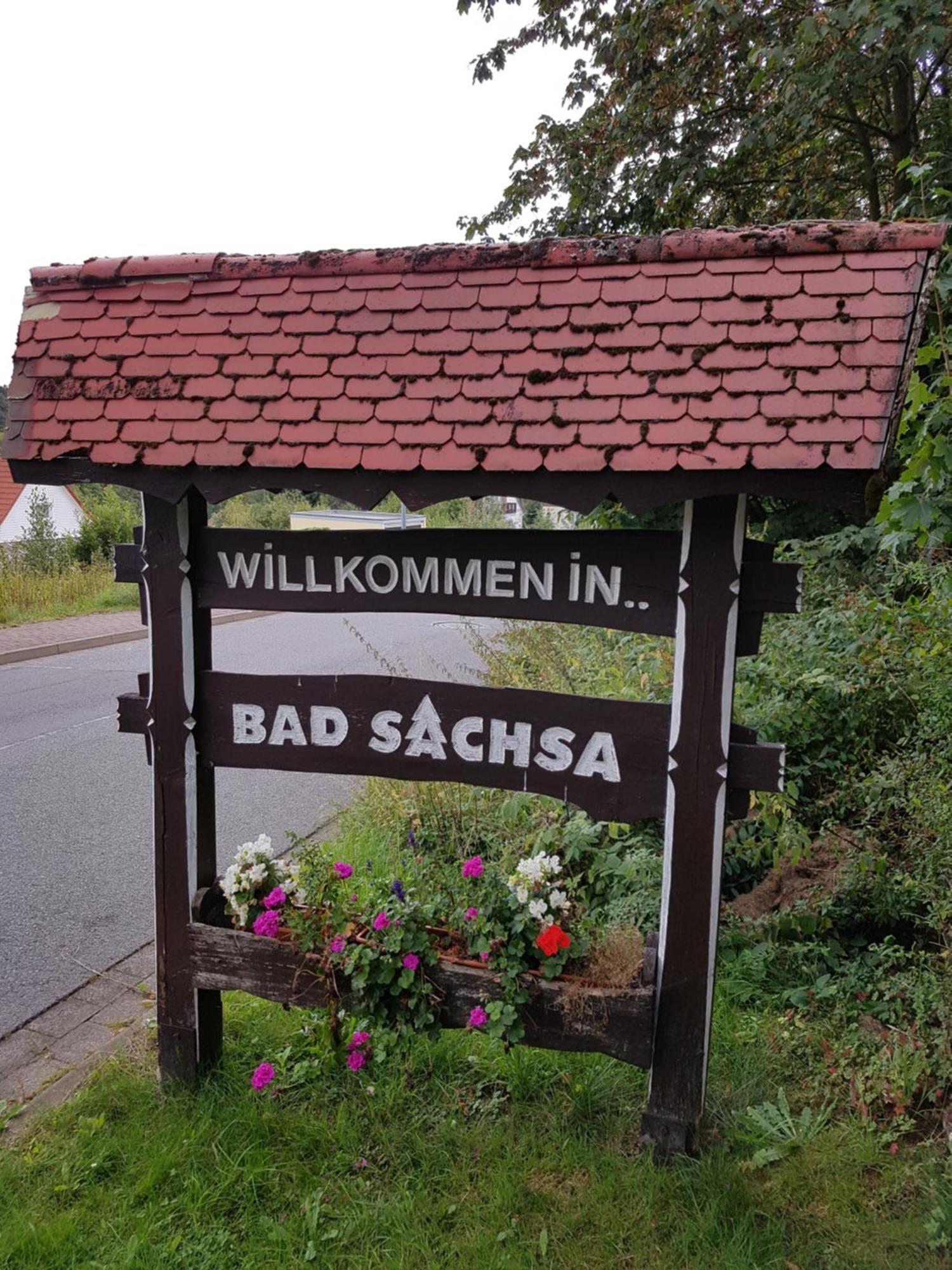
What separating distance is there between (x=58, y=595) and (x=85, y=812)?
11667 millimetres

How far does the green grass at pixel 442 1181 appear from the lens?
2203 millimetres

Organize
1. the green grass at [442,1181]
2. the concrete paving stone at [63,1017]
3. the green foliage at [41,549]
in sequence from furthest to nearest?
the green foliage at [41,549]
the concrete paving stone at [63,1017]
the green grass at [442,1181]

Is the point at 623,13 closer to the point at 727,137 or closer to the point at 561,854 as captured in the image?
the point at 727,137

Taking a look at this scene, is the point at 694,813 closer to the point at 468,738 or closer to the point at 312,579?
the point at 468,738

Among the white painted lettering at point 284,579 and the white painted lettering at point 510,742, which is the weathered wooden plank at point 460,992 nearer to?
the white painted lettering at point 510,742

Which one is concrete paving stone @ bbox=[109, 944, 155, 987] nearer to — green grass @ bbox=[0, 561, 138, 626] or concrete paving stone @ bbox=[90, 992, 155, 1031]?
concrete paving stone @ bbox=[90, 992, 155, 1031]

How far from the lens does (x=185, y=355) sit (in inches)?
98.3

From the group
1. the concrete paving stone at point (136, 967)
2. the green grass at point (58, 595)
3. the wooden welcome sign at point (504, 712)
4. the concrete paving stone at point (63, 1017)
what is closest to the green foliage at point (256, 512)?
the green grass at point (58, 595)

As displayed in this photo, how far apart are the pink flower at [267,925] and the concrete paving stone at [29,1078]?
108 cm

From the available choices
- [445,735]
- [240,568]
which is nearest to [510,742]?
[445,735]

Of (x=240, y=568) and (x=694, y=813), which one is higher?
(x=240, y=568)

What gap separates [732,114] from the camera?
21.9 ft

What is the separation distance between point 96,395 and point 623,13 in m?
6.27

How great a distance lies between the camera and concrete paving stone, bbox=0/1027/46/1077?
3125 millimetres
